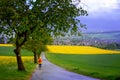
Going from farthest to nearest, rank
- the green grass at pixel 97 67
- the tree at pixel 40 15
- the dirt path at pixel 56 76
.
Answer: the green grass at pixel 97 67
the tree at pixel 40 15
the dirt path at pixel 56 76

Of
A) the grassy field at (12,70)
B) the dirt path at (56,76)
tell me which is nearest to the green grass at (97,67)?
the dirt path at (56,76)

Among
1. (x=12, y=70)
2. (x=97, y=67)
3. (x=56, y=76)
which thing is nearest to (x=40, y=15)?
(x=56, y=76)

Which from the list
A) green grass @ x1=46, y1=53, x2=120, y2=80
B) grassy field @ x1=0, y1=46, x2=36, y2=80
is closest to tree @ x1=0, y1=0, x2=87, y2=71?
grassy field @ x1=0, y1=46, x2=36, y2=80

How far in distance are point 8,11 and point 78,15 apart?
657 centimetres

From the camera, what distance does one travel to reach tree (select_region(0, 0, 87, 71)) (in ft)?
98.8

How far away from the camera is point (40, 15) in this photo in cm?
3044

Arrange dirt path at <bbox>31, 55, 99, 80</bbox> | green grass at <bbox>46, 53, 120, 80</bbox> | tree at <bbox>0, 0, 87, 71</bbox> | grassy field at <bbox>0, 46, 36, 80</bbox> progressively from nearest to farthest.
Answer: grassy field at <bbox>0, 46, 36, 80</bbox> → dirt path at <bbox>31, 55, 99, 80</bbox> → tree at <bbox>0, 0, 87, 71</bbox> → green grass at <bbox>46, 53, 120, 80</bbox>

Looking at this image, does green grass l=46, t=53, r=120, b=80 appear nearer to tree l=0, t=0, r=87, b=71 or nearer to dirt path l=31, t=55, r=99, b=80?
dirt path l=31, t=55, r=99, b=80

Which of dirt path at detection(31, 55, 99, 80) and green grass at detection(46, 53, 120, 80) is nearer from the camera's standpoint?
dirt path at detection(31, 55, 99, 80)

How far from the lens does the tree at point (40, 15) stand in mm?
30109

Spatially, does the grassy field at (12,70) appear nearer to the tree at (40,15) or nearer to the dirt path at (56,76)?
the dirt path at (56,76)

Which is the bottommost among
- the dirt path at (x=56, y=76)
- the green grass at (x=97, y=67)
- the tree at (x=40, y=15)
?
the green grass at (x=97, y=67)

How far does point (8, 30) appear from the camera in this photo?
31547 millimetres

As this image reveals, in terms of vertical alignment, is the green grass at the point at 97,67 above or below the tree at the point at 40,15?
below
